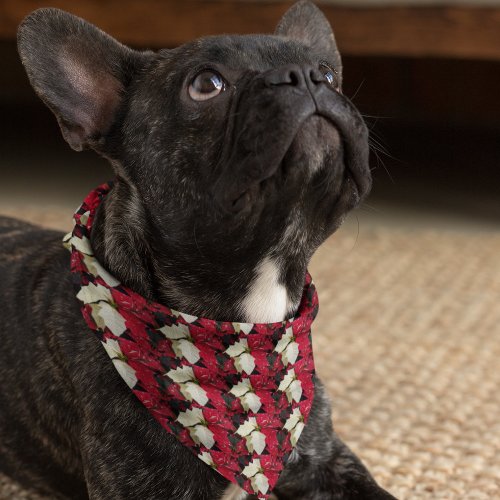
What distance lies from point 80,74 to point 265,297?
1.35 feet

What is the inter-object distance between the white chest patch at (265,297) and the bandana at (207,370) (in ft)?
0.09

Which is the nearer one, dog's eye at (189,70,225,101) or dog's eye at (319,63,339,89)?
dog's eye at (189,70,225,101)

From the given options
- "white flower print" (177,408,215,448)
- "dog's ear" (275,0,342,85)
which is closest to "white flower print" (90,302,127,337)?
"white flower print" (177,408,215,448)

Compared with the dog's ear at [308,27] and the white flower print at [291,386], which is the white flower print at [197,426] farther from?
the dog's ear at [308,27]

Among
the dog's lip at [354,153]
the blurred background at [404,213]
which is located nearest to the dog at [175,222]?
the dog's lip at [354,153]

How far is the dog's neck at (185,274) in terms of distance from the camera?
54.7 inches

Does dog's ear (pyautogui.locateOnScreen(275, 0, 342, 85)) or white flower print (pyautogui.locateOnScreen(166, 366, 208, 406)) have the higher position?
dog's ear (pyautogui.locateOnScreen(275, 0, 342, 85))

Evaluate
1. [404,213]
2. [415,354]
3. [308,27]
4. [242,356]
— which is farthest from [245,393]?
[404,213]

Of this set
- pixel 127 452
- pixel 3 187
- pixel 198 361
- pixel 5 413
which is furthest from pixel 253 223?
pixel 3 187

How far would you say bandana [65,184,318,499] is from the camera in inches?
54.9

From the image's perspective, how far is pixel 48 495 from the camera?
163cm

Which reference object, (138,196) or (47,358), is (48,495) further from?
(138,196)

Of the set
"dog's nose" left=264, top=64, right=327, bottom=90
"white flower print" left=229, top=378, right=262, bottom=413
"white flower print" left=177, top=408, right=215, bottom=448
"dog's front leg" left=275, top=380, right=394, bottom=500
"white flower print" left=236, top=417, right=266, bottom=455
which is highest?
"dog's nose" left=264, top=64, right=327, bottom=90

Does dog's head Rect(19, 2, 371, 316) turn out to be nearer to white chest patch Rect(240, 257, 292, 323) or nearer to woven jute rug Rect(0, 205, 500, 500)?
white chest patch Rect(240, 257, 292, 323)
